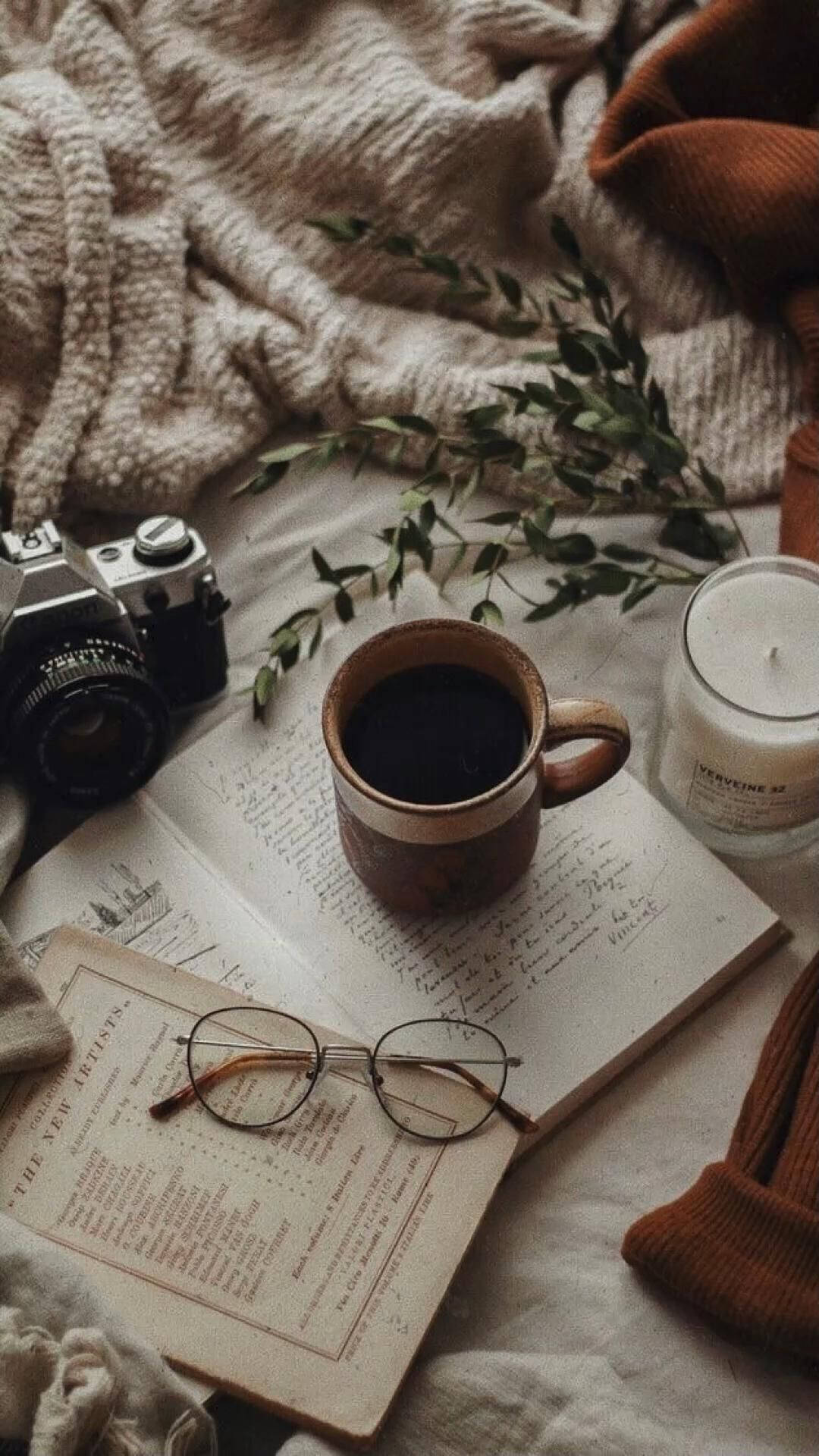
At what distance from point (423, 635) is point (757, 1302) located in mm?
322

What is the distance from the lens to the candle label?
0.64 metres

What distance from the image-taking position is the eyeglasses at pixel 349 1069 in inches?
24.2

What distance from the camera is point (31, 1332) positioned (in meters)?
0.54

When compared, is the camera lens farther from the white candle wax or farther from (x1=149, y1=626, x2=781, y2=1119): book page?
the white candle wax

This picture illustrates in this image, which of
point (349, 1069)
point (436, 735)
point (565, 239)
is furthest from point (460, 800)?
point (565, 239)

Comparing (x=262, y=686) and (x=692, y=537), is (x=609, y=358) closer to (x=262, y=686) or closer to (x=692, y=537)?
(x=692, y=537)

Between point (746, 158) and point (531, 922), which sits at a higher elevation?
point (746, 158)

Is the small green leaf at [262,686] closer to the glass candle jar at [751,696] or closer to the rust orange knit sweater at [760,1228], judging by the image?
the glass candle jar at [751,696]

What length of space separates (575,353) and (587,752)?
22cm

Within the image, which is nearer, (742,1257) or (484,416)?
(742,1257)

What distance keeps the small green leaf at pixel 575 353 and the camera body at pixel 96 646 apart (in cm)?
22

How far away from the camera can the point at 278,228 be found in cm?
83

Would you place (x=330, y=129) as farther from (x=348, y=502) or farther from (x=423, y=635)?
(x=423, y=635)

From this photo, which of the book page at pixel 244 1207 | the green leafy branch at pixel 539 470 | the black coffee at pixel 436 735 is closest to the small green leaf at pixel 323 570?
the green leafy branch at pixel 539 470
